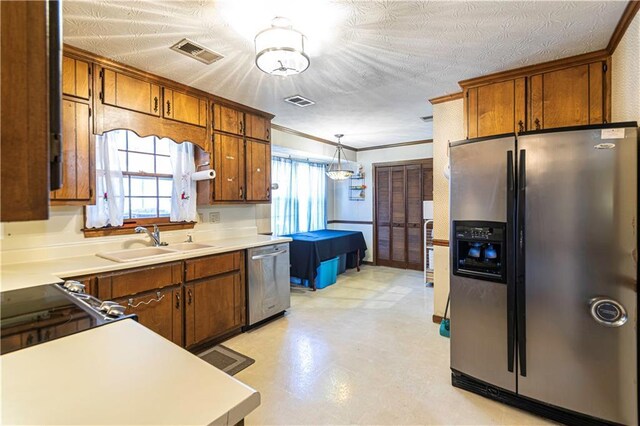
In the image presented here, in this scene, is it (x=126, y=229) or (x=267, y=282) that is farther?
(x=267, y=282)

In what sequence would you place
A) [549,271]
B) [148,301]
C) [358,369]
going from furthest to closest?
1. [358,369]
2. [148,301]
3. [549,271]

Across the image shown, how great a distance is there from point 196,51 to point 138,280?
5.77 feet

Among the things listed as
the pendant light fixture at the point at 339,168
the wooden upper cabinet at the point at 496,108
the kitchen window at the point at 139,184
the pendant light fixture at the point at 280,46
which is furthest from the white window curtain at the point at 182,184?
the wooden upper cabinet at the point at 496,108

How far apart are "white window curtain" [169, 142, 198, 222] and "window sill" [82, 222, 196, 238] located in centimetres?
6

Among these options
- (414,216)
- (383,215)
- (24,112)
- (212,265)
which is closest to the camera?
(24,112)

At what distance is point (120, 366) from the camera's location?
861mm

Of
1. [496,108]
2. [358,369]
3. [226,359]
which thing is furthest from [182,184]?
[496,108]

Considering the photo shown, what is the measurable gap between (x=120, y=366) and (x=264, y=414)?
145 cm

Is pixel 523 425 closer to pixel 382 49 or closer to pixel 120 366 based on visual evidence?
pixel 120 366

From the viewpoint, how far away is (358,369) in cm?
255

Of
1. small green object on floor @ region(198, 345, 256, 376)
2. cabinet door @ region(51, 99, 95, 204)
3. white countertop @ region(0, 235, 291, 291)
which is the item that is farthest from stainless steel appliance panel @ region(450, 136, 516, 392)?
cabinet door @ region(51, 99, 95, 204)

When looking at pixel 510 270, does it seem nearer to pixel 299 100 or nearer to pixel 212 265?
pixel 212 265

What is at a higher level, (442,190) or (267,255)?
(442,190)

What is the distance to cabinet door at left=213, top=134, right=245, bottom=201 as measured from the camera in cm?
331
